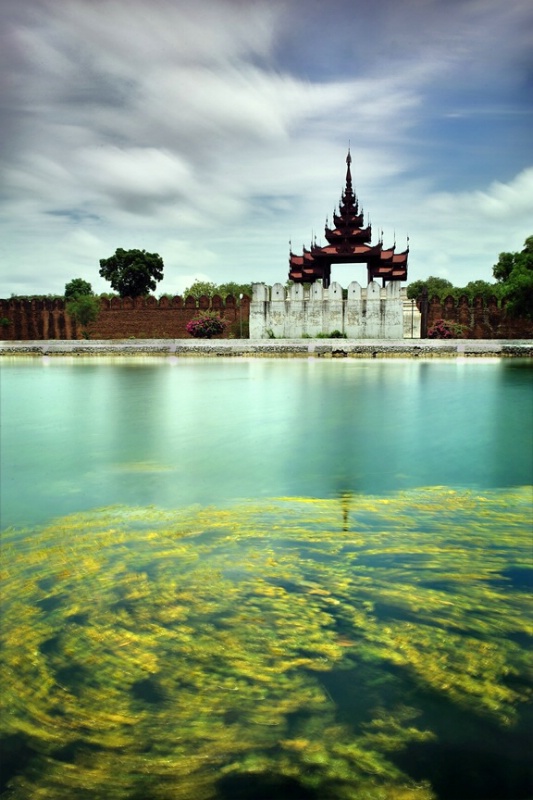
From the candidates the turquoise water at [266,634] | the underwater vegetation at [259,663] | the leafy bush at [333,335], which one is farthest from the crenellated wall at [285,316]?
the underwater vegetation at [259,663]

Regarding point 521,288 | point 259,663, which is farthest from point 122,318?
point 259,663

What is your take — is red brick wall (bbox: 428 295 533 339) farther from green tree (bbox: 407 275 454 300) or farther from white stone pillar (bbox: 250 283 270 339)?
green tree (bbox: 407 275 454 300)

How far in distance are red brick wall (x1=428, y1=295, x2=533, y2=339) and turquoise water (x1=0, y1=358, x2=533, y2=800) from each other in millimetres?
25789

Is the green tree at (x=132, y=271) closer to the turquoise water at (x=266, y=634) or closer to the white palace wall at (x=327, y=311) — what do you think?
the white palace wall at (x=327, y=311)

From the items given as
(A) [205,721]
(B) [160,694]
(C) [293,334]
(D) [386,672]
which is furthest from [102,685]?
(C) [293,334]

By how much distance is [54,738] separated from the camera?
1.74 m

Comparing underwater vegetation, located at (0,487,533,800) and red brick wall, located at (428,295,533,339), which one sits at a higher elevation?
red brick wall, located at (428,295,533,339)

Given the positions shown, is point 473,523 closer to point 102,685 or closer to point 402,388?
point 102,685

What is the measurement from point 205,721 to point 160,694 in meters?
0.19

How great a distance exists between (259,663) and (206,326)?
27808mm

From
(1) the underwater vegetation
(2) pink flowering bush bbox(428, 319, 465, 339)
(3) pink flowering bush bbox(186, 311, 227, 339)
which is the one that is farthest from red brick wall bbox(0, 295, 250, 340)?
(1) the underwater vegetation

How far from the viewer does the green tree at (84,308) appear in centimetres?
3164

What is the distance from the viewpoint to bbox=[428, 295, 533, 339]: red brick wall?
29469 millimetres

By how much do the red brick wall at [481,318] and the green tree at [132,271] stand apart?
18.5 m
